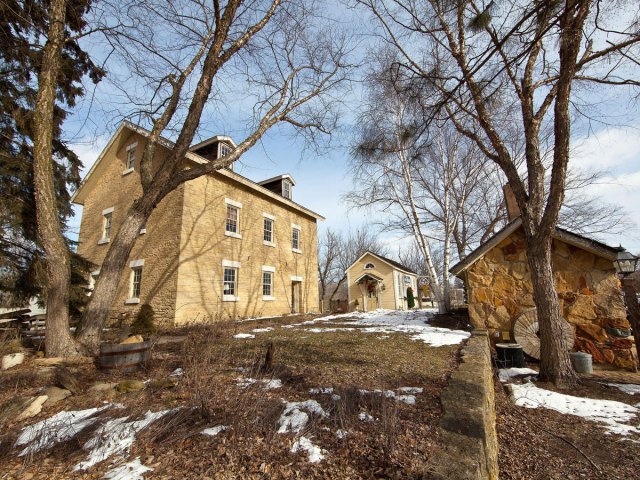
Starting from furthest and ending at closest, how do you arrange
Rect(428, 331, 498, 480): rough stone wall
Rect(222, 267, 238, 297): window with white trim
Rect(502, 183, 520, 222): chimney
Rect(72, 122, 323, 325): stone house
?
Rect(222, 267, 238, 297): window with white trim
Rect(72, 122, 323, 325): stone house
Rect(502, 183, 520, 222): chimney
Rect(428, 331, 498, 480): rough stone wall

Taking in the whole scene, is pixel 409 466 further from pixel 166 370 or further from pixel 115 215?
pixel 115 215

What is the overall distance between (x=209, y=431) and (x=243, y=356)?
3179 mm

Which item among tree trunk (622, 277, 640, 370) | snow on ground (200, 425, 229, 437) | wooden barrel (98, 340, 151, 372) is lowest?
snow on ground (200, 425, 229, 437)

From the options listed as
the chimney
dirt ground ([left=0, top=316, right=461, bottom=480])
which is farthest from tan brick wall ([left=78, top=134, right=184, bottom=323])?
the chimney

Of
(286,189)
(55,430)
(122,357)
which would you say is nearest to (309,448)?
(55,430)

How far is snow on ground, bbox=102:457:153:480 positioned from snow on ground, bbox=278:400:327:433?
107cm

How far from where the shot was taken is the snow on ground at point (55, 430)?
260 cm

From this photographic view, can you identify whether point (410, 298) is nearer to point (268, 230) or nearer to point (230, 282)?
point (268, 230)

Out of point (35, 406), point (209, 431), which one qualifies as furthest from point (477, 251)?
point (35, 406)

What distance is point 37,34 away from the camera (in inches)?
277

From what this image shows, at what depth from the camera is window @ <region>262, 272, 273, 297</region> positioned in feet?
53.4

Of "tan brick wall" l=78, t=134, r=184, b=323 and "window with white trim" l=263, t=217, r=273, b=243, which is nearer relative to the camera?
"tan brick wall" l=78, t=134, r=184, b=323

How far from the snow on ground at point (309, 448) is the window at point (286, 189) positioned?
57.2ft

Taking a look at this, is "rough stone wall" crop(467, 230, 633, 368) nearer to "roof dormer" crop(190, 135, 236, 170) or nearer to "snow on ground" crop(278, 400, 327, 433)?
"snow on ground" crop(278, 400, 327, 433)
